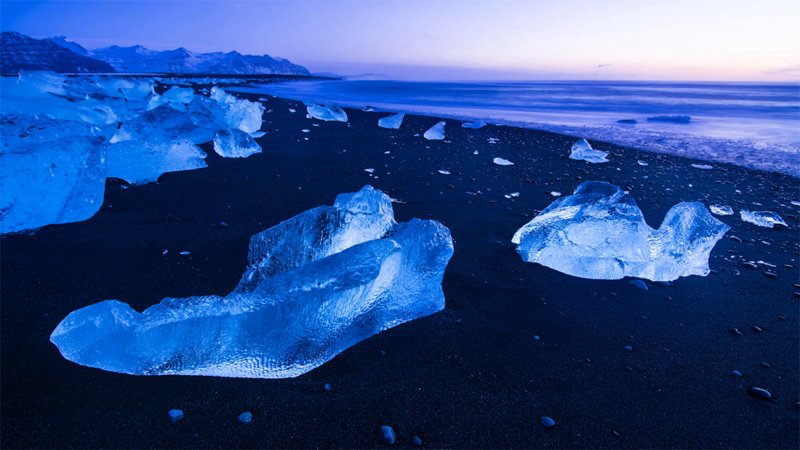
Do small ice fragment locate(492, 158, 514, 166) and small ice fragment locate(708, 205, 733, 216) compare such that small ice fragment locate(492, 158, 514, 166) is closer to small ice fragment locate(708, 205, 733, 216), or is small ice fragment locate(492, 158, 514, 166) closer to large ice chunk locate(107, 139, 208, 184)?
small ice fragment locate(708, 205, 733, 216)

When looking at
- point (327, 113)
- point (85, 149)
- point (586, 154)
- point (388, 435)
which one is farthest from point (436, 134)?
point (388, 435)

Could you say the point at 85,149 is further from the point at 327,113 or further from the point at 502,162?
the point at 327,113

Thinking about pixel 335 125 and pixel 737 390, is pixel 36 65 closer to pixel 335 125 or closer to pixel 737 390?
pixel 335 125

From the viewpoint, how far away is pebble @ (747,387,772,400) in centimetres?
174

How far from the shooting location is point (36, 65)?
36750 millimetres

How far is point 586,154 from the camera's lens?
21.2 ft

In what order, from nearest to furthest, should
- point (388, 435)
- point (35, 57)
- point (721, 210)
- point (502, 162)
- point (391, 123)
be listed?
point (388, 435) < point (721, 210) < point (502, 162) < point (391, 123) < point (35, 57)

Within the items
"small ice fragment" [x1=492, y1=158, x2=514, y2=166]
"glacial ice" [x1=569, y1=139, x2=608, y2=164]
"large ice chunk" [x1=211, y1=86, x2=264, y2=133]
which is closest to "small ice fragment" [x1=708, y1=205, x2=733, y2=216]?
"glacial ice" [x1=569, y1=139, x2=608, y2=164]

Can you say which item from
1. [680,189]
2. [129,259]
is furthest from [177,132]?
[680,189]

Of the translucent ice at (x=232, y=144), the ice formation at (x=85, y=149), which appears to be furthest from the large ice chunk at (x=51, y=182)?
the translucent ice at (x=232, y=144)

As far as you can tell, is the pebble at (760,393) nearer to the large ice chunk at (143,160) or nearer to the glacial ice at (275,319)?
the glacial ice at (275,319)

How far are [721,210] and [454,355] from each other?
3.83 metres

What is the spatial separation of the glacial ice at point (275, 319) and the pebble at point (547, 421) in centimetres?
78

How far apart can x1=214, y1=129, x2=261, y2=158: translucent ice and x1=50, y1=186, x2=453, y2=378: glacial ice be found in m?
4.09
